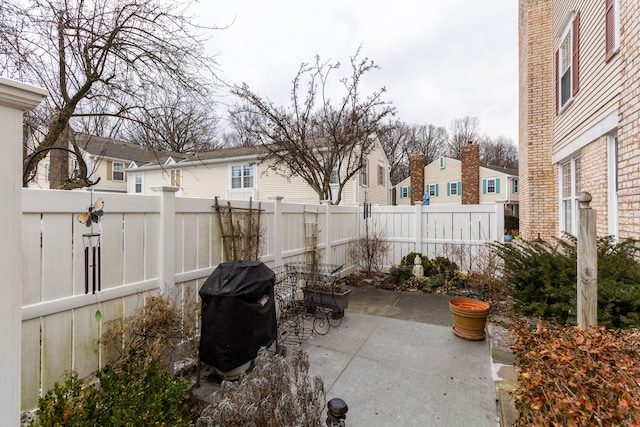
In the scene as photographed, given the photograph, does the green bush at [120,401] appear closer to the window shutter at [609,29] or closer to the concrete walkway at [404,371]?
the concrete walkway at [404,371]

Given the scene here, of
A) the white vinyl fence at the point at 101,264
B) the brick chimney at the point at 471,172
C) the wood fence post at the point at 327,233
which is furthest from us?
the brick chimney at the point at 471,172

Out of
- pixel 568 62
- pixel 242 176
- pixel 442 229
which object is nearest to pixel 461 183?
pixel 242 176

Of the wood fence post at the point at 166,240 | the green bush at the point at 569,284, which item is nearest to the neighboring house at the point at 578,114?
the green bush at the point at 569,284

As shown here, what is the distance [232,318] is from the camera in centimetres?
277

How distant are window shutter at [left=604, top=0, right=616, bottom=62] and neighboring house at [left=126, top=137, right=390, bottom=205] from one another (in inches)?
357

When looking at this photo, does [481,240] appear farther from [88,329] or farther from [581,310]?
[88,329]

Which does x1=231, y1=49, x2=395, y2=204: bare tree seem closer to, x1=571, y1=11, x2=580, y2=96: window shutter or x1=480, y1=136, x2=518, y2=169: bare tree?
x1=571, y1=11, x2=580, y2=96: window shutter

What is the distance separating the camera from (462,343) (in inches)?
159

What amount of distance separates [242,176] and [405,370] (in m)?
13.0

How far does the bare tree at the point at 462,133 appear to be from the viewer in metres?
34.2

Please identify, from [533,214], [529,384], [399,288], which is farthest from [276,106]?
[529,384]

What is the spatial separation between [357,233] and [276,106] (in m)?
4.79

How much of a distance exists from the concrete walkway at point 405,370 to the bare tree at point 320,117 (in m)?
5.39

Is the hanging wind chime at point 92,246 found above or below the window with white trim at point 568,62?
below
